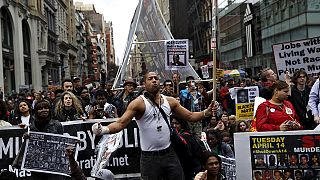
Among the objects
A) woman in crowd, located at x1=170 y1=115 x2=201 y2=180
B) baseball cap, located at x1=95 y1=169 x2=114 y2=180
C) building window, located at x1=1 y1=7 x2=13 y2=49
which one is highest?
building window, located at x1=1 y1=7 x2=13 y2=49

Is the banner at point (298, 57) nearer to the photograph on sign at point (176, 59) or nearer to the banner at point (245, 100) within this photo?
the banner at point (245, 100)

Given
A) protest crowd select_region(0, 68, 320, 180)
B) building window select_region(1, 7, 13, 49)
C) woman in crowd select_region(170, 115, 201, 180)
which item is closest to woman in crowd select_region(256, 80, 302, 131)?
protest crowd select_region(0, 68, 320, 180)

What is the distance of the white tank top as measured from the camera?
508 centimetres

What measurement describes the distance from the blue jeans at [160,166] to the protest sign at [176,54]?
7.22 meters

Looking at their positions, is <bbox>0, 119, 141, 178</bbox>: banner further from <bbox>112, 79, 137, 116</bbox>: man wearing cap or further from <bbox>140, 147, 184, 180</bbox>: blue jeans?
<bbox>140, 147, 184, 180</bbox>: blue jeans

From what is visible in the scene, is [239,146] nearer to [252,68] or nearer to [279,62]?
[279,62]

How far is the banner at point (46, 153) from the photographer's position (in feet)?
18.7

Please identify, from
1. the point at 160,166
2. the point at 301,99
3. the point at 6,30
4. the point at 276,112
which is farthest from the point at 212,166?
the point at 6,30

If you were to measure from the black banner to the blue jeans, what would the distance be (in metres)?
Answer: 0.81

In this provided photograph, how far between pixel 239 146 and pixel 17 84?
4014 centimetres

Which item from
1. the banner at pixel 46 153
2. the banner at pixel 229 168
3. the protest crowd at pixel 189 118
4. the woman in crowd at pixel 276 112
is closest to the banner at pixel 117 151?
the protest crowd at pixel 189 118

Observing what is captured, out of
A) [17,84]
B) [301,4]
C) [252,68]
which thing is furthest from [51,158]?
[252,68]

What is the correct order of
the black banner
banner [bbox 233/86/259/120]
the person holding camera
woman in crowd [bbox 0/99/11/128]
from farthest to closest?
banner [bbox 233/86/259/120] < the person holding camera < woman in crowd [bbox 0/99/11/128] < the black banner

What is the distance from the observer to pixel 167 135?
5.13 m
